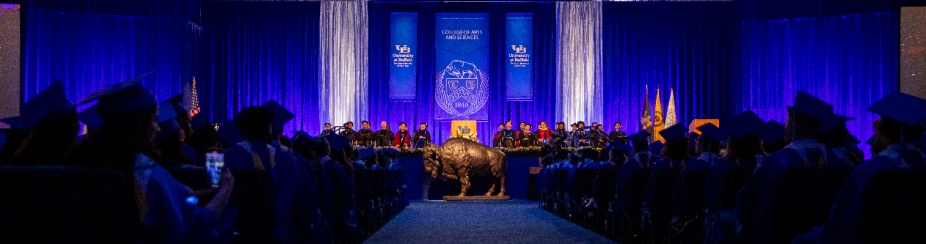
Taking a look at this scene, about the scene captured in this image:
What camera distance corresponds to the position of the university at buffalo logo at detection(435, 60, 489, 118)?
2308cm

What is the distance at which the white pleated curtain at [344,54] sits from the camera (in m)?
23.2

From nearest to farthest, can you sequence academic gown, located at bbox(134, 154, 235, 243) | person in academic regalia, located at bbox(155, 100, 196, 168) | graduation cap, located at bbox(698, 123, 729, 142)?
academic gown, located at bbox(134, 154, 235, 243) < person in academic regalia, located at bbox(155, 100, 196, 168) < graduation cap, located at bbox(698, 123, 729, 142)

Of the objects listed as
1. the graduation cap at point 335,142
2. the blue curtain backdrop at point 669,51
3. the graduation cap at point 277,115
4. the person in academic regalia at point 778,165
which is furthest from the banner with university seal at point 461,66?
the person in academic regalia at point 778,165

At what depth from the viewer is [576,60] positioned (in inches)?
914

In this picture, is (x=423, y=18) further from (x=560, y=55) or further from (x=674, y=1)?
(x=674, y=1)

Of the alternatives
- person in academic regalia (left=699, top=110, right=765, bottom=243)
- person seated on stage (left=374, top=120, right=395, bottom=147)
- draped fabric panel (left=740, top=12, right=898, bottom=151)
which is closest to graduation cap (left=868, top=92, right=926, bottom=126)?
person in academic regalia (left=699, top=110, right=765, bottom=243)

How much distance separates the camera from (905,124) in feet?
12.0

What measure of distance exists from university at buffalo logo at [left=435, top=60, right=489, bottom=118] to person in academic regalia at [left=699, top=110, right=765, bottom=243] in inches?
692

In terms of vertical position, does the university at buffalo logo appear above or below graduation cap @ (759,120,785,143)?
above

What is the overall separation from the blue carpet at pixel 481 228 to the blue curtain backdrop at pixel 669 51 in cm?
1052

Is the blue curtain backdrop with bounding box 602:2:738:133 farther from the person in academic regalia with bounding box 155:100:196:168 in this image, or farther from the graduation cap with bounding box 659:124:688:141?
the person in academic regalia with bounding box 155:100:196:168

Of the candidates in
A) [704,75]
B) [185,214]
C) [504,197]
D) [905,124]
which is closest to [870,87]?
[704,75]

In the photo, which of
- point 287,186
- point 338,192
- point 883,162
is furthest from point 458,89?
point 883,162

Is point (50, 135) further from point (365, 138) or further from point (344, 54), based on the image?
point (344, 54)
